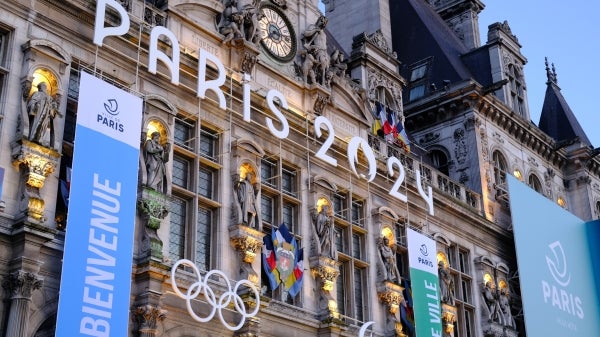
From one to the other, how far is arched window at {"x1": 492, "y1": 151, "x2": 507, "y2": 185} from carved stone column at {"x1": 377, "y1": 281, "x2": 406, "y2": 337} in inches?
439

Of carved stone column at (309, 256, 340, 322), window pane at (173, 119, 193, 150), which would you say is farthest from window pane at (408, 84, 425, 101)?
window pane at (173, 119, 193, 150)

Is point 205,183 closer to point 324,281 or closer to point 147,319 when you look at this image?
point 324,281

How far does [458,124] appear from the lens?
1417 inches

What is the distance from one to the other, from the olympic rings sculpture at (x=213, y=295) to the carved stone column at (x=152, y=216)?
0.65 metres

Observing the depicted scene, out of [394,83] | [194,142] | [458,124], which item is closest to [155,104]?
[194,142]

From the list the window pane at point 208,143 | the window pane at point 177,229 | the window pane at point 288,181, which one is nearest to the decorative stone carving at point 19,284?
the window pane at point 177,229

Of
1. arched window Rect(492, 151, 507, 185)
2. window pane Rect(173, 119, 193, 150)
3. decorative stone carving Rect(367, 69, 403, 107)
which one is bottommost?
window pane Rect(173, 119, 193, 150)

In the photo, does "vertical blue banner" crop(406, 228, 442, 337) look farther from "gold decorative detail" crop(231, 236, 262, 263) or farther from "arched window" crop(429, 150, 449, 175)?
"arched window" crop(429, 150, 449, 175)

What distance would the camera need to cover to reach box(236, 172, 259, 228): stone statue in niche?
2219cm

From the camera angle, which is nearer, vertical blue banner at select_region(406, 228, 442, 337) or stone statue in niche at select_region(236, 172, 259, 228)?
stone statue in niche at select_region(236, 172, 259, 228)

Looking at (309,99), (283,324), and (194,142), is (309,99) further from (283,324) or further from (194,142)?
(283,324)

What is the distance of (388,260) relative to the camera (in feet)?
88.0

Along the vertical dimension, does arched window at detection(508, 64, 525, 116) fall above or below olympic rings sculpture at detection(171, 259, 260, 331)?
above

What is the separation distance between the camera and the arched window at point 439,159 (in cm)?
3619
